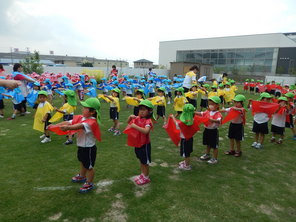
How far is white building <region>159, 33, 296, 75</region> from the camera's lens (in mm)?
39750

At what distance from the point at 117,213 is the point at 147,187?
0.87 metres

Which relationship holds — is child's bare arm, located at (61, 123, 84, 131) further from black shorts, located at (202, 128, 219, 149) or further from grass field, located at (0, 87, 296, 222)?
black shorts, located at (202, 128, 219, 149)

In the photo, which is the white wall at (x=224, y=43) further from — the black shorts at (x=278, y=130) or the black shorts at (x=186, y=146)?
the black shorts at (x=186, y=146)

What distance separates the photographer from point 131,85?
11797mm

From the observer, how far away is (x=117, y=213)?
3201 mm

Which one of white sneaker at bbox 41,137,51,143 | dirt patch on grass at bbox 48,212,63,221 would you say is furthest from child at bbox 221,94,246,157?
white sneaker at bbox 41,137,51,143

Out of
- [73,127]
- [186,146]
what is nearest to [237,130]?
[186,146]

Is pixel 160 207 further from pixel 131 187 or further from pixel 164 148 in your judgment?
pixel 164 148

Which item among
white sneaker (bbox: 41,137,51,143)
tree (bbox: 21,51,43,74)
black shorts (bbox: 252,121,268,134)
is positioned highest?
tree (bbox: 21,51,43,74)

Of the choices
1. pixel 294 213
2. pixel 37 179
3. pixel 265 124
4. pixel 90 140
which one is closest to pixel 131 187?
pixel 90 140

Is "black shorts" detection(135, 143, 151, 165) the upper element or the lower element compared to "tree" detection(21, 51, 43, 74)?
lower

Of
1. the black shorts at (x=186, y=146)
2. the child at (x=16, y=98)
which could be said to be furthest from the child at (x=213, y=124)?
the child at (x=16, y=98)

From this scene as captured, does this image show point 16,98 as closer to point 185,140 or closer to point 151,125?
point 151,125

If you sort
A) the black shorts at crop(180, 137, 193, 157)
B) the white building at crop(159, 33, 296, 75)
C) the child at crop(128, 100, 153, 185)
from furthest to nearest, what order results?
1. the white building at crop(159, 33, 296, 75)
2. the black shorts at crop(180, 137, 193, 157)
3. the child at crop(128, 100, 153, 185)
